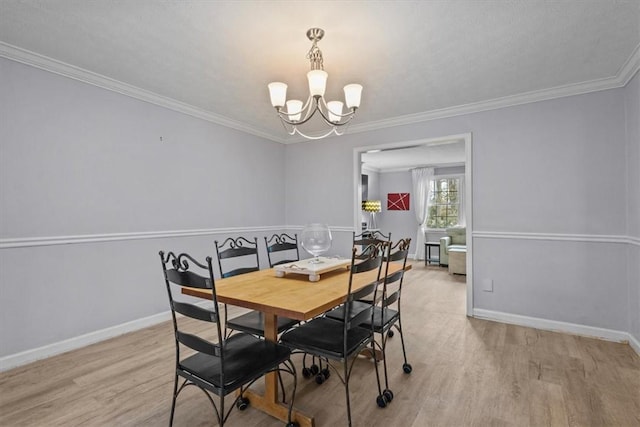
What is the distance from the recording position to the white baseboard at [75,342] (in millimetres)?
2357

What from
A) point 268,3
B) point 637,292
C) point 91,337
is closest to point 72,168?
point 91,337

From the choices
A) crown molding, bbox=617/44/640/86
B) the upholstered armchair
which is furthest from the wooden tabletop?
the upholstered armchair

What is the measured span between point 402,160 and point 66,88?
599 cm

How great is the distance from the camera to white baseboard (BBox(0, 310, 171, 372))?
2357 mm

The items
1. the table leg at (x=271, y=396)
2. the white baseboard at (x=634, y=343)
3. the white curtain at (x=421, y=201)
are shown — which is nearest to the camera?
the table leg at (x=271, y=396)

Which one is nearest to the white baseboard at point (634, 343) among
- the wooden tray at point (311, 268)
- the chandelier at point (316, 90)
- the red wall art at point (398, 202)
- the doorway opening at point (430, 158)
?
the doorway opening at point (430, 158)

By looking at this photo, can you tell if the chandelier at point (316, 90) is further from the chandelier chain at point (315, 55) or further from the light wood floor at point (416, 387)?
the light wood floor at point (416, 387)

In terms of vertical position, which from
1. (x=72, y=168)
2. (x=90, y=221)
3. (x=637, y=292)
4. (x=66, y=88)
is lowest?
(x=637, y=292)

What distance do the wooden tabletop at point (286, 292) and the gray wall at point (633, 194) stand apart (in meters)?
2.35

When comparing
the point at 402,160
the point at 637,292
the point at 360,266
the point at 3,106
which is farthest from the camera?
the point at 402,160

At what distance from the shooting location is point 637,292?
2.65 metres

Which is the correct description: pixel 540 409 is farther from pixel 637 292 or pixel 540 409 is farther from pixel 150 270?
pixel 150 270

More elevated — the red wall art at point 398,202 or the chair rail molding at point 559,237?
the red wall art at point 398,202

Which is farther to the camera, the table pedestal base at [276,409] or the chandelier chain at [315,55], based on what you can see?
the chandelier chain at [315,55]
